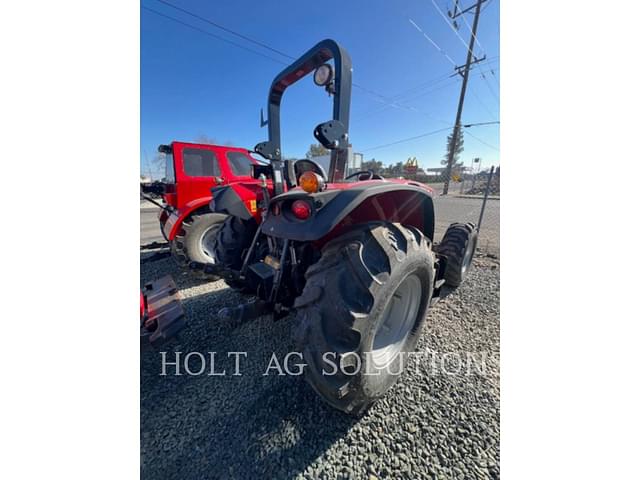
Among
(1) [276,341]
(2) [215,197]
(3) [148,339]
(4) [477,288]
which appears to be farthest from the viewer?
(4) [477,288]

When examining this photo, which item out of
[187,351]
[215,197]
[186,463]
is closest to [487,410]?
[186,463]

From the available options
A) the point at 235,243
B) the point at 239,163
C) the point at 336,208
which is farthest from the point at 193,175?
the point at 336,208

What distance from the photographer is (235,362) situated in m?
1.80

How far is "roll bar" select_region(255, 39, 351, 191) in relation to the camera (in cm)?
139

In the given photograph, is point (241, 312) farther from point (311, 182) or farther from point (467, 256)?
point (467, 256)

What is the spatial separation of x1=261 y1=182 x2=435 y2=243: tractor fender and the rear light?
2cm

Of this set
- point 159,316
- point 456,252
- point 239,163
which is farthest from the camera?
point 239,163

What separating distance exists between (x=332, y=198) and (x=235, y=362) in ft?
4.74

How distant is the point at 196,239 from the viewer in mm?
3525

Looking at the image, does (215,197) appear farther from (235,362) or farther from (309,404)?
(309,404)

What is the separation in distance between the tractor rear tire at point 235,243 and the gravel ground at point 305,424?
75cm

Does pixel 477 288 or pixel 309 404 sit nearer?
pixel 309 404

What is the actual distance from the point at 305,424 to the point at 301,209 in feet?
3.84

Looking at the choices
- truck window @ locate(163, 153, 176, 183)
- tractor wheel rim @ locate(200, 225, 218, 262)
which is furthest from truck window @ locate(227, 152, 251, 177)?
tractor wheel rim @ locate(200, 225, 218, 262)
